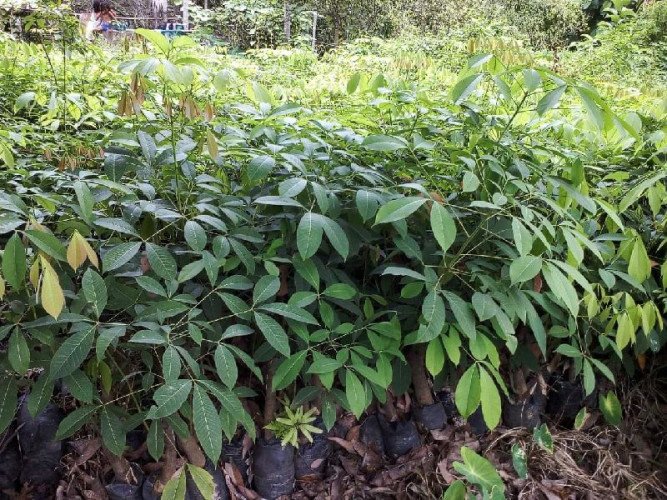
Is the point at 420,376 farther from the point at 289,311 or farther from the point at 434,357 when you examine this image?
the point at 289,311

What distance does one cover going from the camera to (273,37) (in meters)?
10.6

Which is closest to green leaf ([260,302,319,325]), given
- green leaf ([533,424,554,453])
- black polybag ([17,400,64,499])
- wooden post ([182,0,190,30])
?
black polybag ([17,400,64,499])

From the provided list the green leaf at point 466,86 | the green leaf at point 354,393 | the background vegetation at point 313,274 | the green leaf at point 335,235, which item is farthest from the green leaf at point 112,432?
the green leaf at point 466,86

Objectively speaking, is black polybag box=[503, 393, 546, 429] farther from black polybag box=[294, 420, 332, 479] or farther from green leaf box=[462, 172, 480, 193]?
green leaf box=[462, 172, 480, 193]

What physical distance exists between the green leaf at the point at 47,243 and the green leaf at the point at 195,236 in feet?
0.73

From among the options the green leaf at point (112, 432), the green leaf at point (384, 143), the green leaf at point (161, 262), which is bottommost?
the green leaf at point (112, 432)

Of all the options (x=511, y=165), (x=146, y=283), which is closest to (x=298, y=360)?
(x=146, y=283)

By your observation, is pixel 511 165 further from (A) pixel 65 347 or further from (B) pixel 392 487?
(A) pixel 65 347

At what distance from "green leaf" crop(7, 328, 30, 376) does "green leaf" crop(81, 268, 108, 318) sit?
0.45 feet

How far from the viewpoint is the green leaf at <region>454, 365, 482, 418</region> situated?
1.09 metres

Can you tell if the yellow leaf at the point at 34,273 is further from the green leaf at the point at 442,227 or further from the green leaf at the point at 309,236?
the green leaf at the point at 442,227

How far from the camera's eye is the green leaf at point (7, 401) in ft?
3.16

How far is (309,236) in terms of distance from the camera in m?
1.01

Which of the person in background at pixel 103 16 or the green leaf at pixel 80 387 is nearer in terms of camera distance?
the green leaf at pixel 80 387
